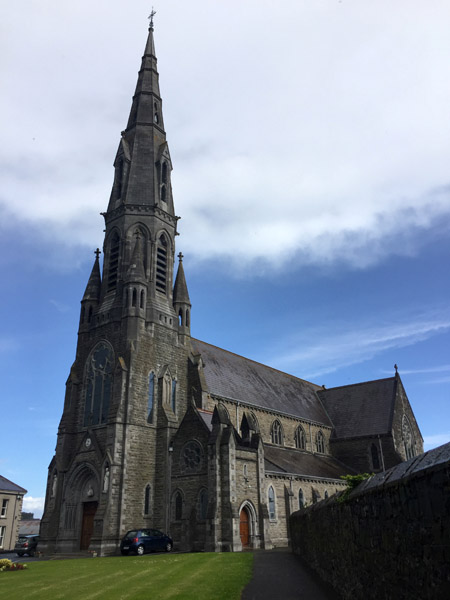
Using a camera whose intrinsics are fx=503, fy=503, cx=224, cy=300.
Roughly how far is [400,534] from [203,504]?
87.8 ft

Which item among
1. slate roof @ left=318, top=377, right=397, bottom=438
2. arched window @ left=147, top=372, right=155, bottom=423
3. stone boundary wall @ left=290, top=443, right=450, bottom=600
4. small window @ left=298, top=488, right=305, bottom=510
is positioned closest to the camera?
stone boundary wall @ left=290, top=443, right=450, bottom=600

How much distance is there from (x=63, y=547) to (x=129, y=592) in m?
23.1

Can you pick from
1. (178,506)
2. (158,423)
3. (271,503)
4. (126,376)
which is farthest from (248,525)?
(126,376)

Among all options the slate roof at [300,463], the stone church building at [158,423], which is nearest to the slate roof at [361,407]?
the stone church building at [158,423]

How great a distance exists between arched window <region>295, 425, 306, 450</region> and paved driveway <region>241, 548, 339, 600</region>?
29472 mm

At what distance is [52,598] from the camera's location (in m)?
12.2

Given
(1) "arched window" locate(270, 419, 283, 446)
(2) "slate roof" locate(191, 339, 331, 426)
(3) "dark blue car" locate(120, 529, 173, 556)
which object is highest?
(2) "slate roof" locate(191, 339, 331, 426)

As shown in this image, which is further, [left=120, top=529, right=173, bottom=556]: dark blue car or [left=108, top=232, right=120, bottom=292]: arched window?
[left=108, top=232, right=120, bottom=292]: arched window

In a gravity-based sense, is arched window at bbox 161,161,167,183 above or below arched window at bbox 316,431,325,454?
above

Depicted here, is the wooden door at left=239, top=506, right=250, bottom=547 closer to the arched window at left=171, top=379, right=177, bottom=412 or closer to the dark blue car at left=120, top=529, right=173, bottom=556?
the dark blue car at left=120, top=529, right=173, bottom=556

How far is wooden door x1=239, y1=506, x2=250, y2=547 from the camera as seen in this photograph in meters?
30.4

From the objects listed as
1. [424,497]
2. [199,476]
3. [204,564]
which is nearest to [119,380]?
[199,476]

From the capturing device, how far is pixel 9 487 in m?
43.2

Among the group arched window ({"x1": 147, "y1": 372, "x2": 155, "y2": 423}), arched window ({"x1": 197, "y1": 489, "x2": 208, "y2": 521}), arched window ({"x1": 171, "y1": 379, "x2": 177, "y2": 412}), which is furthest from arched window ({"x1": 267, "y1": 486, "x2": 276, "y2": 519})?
arched window ({"x1": 147, "y1": 372, "x2": 155, "y2": 423})
